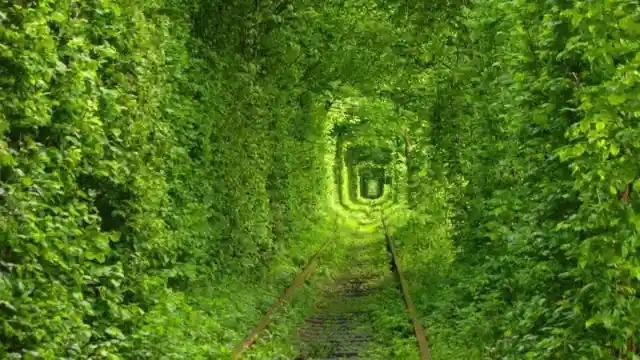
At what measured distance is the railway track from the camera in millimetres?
12312

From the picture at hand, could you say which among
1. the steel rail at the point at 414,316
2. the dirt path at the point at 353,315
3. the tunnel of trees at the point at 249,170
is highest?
the tunnel of trees at the point at 249,170

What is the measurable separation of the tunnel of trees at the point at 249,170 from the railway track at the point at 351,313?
38cm

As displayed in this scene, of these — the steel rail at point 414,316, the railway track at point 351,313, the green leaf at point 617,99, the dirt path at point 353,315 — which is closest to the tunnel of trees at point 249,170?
the green leaf at point 617,99

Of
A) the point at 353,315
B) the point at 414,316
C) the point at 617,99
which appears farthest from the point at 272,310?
the point at 617,99

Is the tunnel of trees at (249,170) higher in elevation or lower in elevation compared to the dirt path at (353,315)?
higher

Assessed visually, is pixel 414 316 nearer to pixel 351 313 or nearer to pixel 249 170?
pixel 351 313

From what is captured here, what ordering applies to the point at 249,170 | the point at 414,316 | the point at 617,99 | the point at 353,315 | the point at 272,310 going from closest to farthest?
the point at 617,99 < the point at 414,316 < the point at 272,310 < the point at 353,315 < the point at 249,170

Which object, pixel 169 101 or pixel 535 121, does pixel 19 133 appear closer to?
pixel 535 121

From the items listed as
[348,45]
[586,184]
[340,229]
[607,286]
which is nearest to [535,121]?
[586,184]

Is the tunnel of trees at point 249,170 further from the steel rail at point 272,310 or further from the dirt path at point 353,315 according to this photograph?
the dirt path at point 353,315

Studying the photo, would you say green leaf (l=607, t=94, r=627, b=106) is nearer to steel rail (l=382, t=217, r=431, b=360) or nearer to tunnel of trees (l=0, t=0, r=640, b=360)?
tunnel of trees (l=0, t=0, r=640, b=360)

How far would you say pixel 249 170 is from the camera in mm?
17312

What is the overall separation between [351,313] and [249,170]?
3.55 metres

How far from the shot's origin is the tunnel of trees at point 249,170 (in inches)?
256
